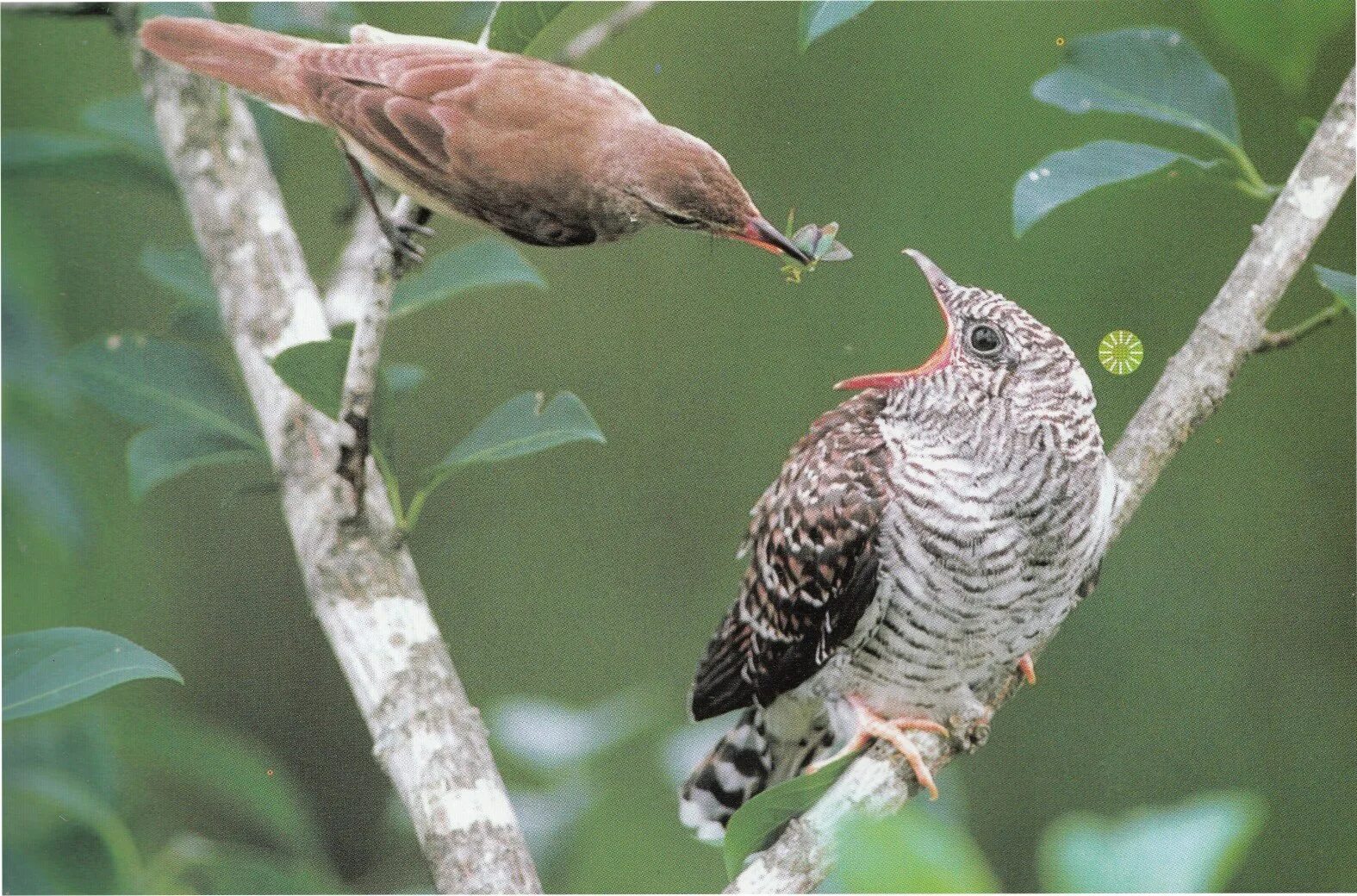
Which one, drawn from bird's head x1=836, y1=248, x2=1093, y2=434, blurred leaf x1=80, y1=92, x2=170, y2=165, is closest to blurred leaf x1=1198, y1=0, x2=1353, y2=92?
bird's head x1=836, y1=248, x2=1093, y2=434

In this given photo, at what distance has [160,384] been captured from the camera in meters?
1.49

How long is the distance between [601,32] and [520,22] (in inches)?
8.9

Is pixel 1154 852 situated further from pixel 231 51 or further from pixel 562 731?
pixel 231 51

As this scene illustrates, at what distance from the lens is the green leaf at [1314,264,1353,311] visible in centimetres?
131

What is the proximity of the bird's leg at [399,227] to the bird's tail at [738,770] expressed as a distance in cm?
64

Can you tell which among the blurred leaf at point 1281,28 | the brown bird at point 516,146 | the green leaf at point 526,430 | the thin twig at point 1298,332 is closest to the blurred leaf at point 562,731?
the green leaf at point 526,430

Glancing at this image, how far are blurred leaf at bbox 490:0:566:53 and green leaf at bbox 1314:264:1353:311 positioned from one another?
81cm

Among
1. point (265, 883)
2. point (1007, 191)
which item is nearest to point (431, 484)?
point (265, 883)

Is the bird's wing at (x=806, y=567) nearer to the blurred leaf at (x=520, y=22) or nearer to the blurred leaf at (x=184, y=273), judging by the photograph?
the blurred leaf at (x=520, y=22)

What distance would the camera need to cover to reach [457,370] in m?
1.56

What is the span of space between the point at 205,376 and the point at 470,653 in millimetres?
443

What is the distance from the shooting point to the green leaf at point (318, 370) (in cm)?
125

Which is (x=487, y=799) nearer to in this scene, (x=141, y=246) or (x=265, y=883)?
(x=265, y=883)

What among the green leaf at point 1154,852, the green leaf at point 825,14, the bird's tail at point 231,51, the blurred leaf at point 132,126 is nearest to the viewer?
the green leaf at point 1154,852
